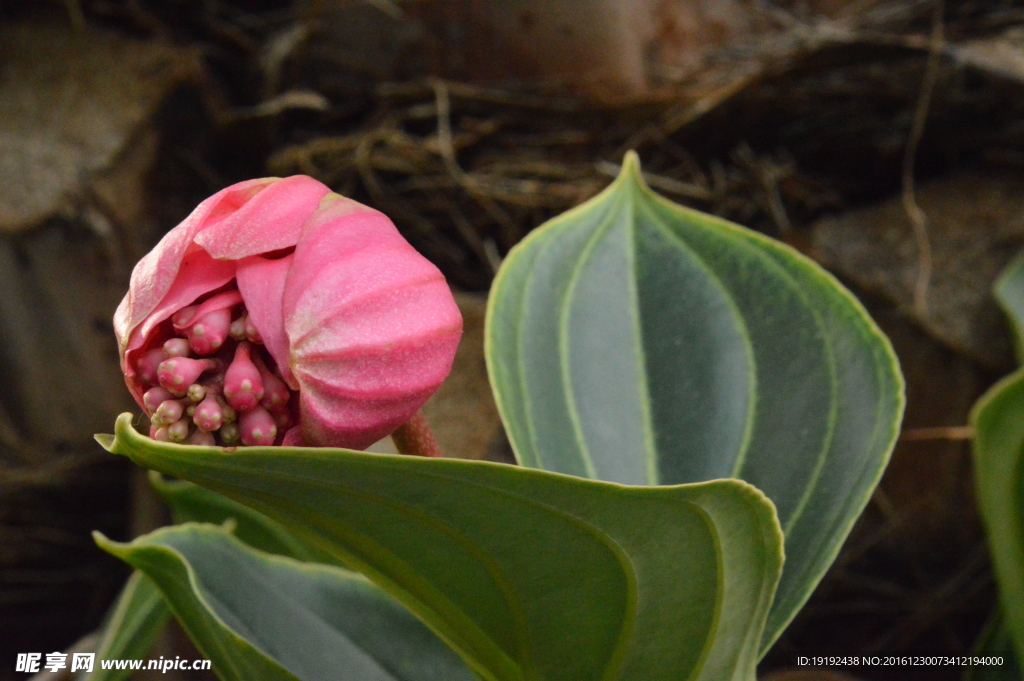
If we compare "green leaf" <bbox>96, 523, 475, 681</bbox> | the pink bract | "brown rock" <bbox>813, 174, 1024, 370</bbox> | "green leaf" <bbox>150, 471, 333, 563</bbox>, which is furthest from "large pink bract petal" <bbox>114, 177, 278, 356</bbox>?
"brown rock" <bbox>813, 174, 1024, 370</bbox>

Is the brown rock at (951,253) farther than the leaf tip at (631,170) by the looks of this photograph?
Yes

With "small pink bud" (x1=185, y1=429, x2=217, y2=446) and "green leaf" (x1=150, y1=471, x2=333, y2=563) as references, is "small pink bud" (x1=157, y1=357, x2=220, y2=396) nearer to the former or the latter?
"small pink bud" (x1=185, y1=429, x2=217, y2=446)

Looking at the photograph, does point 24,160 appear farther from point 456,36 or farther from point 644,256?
point 644,256

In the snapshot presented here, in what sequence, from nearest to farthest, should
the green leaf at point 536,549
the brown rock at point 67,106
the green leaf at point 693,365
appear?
1. the green leaf at point 536,549
2. the green leaf at point 693,365
3. the brown rock at point 67,106

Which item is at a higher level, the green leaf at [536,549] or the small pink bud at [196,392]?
the small pink bud at [196,392]

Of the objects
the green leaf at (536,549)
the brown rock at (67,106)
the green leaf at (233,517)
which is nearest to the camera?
the green leaf at (536,549)

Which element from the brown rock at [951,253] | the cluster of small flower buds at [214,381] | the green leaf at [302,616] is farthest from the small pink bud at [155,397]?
the brown rock at [951,253]

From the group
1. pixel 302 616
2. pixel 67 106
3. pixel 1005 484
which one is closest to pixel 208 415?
pixel 302 616

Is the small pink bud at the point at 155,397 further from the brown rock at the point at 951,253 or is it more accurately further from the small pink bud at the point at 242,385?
the brown rock at the point at 951,253
